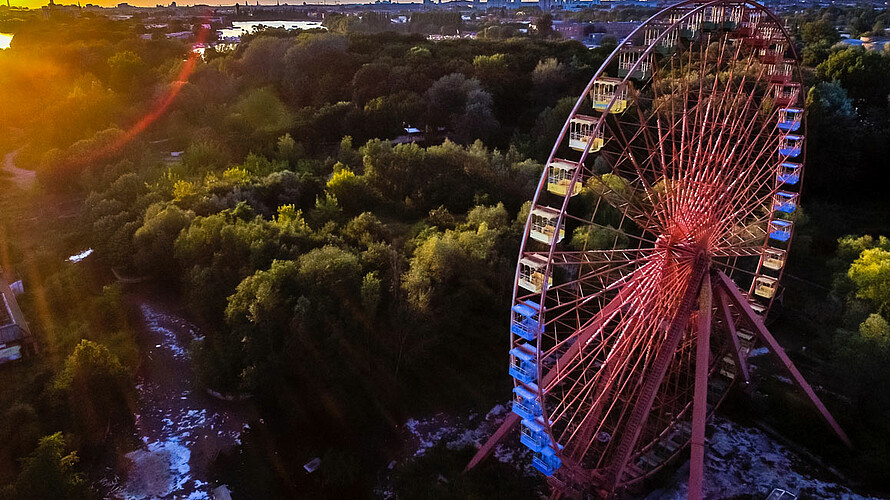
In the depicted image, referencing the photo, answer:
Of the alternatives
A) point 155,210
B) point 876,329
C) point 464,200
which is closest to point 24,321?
point 155,210

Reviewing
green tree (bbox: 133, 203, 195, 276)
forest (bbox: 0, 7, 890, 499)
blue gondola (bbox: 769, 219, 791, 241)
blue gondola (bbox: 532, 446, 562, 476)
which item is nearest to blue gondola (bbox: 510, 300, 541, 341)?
blue gondola (bbox: 532, 446, 562, 476)

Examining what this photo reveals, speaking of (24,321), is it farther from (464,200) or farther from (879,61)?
(879,61)

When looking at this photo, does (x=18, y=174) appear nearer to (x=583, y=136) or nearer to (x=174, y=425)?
(x=174, y=425)

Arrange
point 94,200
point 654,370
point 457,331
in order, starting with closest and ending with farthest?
1. point 654,370
2. point 457,331
3. point 94,200

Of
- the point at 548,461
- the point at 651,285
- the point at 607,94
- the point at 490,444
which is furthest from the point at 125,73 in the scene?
the point at 548,461

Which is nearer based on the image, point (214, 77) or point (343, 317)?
point (343, 317)

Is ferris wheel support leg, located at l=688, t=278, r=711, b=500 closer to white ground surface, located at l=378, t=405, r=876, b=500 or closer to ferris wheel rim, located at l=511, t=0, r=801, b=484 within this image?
white ground surface, located at l=378, t=405, r=876, b=500

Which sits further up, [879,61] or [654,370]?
[879,61]
